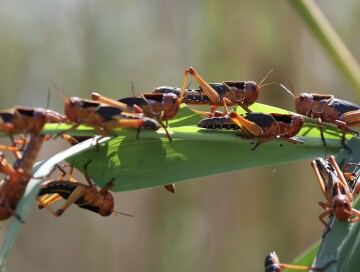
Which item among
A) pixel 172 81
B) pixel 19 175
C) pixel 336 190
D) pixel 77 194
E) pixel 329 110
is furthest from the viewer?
pixel 172 81

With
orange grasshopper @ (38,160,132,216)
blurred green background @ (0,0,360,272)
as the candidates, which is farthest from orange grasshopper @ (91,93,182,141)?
blurred green background @ (0,0,360,272)

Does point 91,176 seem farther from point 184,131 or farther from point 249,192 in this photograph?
point 249,192

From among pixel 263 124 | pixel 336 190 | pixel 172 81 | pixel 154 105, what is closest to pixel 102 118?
pixel 154 105

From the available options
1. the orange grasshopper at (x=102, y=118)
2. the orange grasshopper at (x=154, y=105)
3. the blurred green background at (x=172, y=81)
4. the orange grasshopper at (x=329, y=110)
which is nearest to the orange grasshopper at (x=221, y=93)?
the orange grasshopper at (x=329, y=110)

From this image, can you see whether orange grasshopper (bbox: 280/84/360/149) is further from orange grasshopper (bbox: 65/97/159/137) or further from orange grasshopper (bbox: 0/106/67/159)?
orange grasshopper (bbox: 0/106/67/159)

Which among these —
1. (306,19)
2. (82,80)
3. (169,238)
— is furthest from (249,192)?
(306,19)

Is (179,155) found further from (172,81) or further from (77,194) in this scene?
(172,81)

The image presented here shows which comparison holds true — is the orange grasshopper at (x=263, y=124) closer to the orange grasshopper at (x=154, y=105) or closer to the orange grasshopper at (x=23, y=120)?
→ the orange grasshopper at (x=154, y=105)
